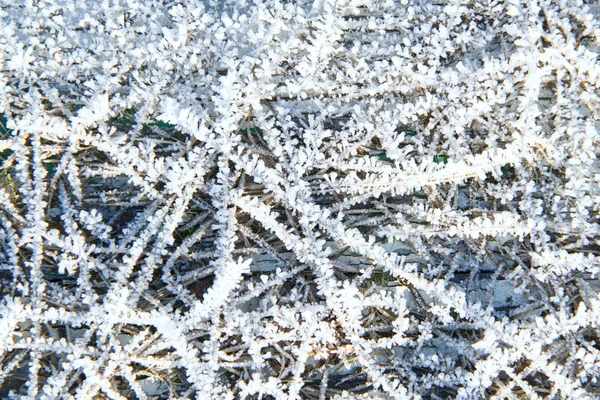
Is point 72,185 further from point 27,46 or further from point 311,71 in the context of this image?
point 311,71

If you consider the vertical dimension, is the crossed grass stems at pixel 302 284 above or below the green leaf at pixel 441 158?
below

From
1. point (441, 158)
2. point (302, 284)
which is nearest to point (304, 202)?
point (302, 284)

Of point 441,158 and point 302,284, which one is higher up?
point 441,158

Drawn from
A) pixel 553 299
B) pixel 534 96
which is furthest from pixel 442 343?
pixel 534 96

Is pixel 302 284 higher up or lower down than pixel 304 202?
lower down

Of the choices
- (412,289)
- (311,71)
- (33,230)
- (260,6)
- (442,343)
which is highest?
(260,6)

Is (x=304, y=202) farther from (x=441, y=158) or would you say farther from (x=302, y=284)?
(x=441, y=158)

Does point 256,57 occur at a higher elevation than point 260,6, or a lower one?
lower

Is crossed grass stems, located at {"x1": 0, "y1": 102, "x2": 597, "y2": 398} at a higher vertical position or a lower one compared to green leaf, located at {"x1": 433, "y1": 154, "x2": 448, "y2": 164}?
lower
